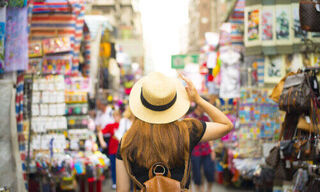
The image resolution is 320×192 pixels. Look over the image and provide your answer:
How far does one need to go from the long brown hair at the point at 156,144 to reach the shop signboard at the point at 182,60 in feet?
38.5

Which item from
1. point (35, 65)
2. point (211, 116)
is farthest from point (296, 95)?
point (35, 65)

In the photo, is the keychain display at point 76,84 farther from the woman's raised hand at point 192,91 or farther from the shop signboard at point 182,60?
the shop signboard at point 182,60

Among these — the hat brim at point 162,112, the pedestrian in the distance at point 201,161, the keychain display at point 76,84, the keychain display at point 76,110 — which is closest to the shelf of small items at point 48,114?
the keychain display at point 76,110

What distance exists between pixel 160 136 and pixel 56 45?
5472mm

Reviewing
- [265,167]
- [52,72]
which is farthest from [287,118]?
[52,72]

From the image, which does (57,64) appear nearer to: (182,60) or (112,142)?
(112,142)

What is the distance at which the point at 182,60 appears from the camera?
15359 millimetres

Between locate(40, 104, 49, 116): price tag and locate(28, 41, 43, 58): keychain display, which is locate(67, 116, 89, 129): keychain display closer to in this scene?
locate(40, 104, 49, 116): price tag

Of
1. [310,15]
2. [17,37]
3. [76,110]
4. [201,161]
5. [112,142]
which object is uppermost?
[310,15]

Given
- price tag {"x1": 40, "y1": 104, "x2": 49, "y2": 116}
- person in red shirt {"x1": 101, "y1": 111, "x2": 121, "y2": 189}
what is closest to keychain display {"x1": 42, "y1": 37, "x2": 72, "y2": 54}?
price tag {"x1": 40, "y1": 104, "x2": 49, "y2": 116}

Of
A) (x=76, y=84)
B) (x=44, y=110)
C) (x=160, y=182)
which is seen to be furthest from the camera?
(x=76, y=84)

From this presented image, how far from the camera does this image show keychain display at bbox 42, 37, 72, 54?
823 cm

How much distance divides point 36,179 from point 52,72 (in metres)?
2.27

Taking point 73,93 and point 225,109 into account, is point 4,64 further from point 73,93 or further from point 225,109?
point 225,109
